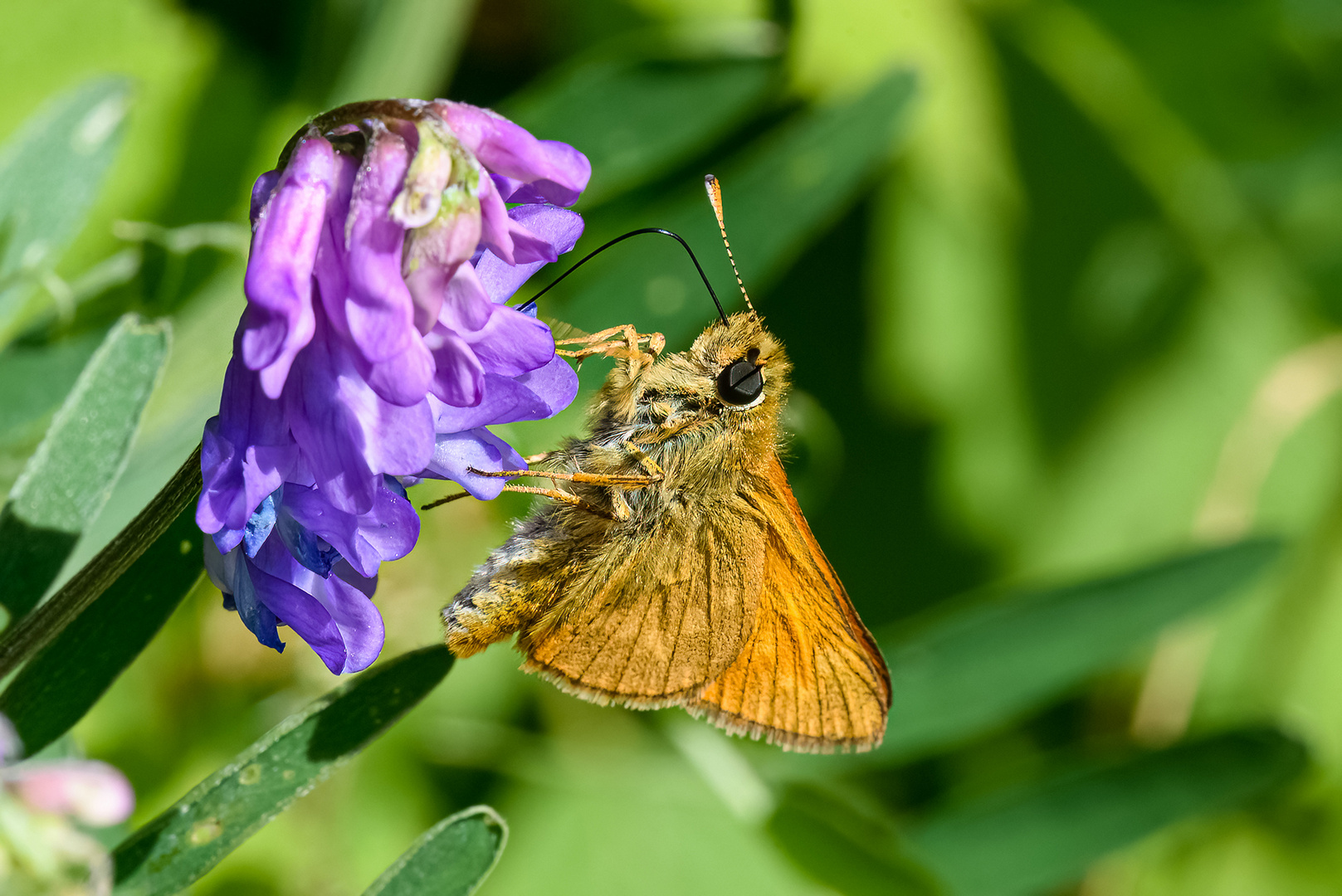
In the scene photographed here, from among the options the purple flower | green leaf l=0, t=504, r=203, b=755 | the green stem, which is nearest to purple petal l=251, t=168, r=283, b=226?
the purple flower

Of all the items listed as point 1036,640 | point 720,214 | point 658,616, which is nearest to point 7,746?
point 658,616

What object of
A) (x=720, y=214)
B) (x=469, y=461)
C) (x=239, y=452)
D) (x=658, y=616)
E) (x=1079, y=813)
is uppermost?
(x=239, y=452)

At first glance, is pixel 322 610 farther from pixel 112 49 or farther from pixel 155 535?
pixel 112 49

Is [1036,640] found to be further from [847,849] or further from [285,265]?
[285,265]

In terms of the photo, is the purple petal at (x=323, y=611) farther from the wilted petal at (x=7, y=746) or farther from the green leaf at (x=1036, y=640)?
the green leaf at (x=1036, y=640)

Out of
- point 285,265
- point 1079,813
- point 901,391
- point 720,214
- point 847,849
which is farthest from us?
point 901,391

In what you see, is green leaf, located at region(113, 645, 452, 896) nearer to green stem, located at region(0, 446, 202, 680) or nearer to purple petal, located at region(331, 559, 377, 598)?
purple petal, located at region(331, 559, 377, 598)

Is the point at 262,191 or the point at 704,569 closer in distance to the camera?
the point at 262,191

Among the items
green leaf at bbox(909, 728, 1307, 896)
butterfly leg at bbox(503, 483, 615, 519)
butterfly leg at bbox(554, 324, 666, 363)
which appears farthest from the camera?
green leaf at bbox(909, 728, 1307, 896)
